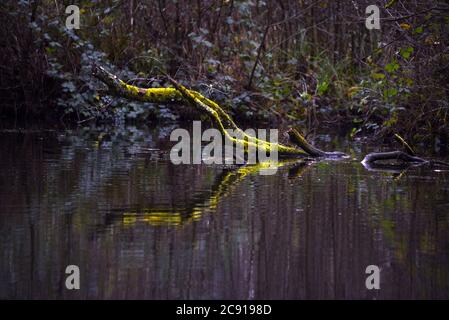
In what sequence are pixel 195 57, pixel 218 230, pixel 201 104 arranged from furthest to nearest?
pixel 195 57
pixel 201 104
pixel 218 230

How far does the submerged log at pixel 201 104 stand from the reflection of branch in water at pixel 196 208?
1251 mm

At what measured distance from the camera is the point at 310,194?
9648 millimetres

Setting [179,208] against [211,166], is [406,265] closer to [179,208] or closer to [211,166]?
[179,208]

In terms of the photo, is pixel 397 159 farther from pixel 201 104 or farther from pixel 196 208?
pixel 196 208

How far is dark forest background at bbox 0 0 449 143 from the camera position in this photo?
61.2 feet

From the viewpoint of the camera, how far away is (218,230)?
7.69 meters

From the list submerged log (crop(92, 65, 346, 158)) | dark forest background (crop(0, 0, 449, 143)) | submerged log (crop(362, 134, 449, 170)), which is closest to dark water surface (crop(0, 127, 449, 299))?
submerged log (crop(362, 134, 449, 170))

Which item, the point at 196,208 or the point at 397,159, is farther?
the point at 397,159

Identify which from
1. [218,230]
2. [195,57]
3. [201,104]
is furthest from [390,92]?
[195,57]

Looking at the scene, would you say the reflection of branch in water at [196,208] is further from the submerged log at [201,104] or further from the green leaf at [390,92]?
the green leaf at [390,92]

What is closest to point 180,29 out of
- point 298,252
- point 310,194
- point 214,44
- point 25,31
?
point 214,44

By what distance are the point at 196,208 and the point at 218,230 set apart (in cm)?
106

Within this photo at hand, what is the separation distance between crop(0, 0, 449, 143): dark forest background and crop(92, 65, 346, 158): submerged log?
3.51 meters

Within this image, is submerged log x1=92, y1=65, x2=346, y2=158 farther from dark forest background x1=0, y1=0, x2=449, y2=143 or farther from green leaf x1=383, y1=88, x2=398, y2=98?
dark forest background x1=0, y1=0, x2=449, y2=143
